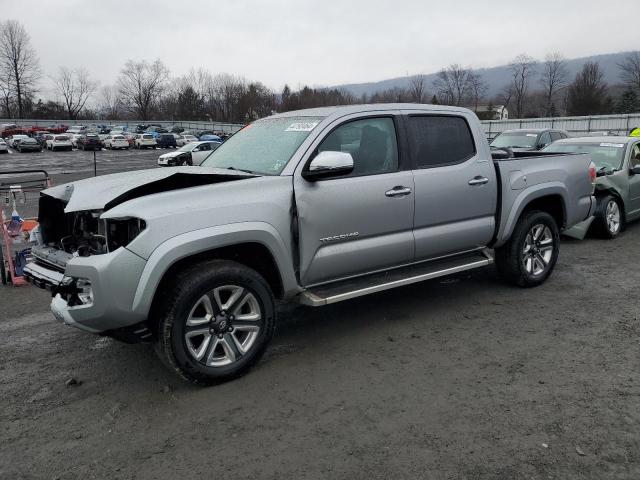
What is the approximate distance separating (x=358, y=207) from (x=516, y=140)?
1094 cm

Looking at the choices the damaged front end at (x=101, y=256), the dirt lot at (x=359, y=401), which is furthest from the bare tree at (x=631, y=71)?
the damaged front end at (x=101, y=256)

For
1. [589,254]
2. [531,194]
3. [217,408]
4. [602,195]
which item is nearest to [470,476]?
[217,408]

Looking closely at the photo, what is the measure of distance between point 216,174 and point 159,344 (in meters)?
1.28

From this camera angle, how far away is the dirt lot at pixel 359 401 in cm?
295

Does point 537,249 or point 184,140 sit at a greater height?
point 184,140

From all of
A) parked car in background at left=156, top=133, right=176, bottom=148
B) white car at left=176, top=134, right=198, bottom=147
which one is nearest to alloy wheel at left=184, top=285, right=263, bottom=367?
parked car in background at left=156, top=133, right=176, bottom=148

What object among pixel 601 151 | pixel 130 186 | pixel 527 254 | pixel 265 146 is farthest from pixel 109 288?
pixel 601 151

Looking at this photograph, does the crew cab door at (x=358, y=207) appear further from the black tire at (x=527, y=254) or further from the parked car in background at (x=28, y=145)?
the parked car in background at (x=28, y=145)

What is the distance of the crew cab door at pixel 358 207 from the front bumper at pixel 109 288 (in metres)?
1.26

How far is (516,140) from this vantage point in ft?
45.6

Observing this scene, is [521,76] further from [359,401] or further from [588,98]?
[359,401]

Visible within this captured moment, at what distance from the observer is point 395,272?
4758mm

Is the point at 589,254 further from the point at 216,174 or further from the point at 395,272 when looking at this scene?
the point at 216,174

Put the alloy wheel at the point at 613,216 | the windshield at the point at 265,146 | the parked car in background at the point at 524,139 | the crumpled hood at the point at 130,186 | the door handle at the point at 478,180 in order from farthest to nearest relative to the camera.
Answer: the parked car in background at the point at 524,139, the alloy wheel at the point at 613,216, the door handle at the point at 478,180, the windshield at the point at 265,146, the crumpled hood at the point at 130,186
